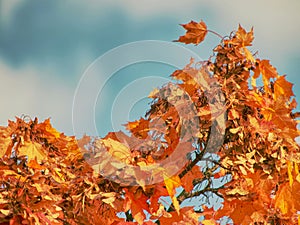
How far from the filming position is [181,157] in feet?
9.69

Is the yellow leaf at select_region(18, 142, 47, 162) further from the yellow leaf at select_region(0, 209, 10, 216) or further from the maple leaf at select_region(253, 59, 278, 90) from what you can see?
the maple leaf at select_region(253, 59, 278, 90)

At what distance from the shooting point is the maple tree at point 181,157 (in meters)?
2.73

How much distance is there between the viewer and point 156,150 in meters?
2.94

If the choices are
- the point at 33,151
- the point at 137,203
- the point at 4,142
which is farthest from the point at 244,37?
the point at 4,142

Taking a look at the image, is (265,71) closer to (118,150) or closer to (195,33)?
(195,33)

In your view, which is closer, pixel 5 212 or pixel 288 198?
pixel 5 212

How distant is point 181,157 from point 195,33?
2.84ft

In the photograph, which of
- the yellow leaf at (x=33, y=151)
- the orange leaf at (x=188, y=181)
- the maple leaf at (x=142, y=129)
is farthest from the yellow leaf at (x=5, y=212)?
the orange leaf at (x=188, y=181)

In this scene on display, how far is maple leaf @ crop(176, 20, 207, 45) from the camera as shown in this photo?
11.1 ft

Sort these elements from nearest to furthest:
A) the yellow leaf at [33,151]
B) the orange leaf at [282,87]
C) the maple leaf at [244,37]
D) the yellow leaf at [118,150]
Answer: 1. the yellow leaf at [118,150]
2. the yellow leaf at [33,151]
3. the maple leaf at [244,37]
4. the orange leaf at [282,87]

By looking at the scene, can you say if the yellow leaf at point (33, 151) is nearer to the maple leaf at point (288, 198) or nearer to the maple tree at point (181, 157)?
the maple tree at point (181, 157)

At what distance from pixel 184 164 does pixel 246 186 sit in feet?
1.71

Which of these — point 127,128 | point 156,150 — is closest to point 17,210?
point 156,150

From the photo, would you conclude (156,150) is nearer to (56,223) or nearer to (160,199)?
(160,199)
